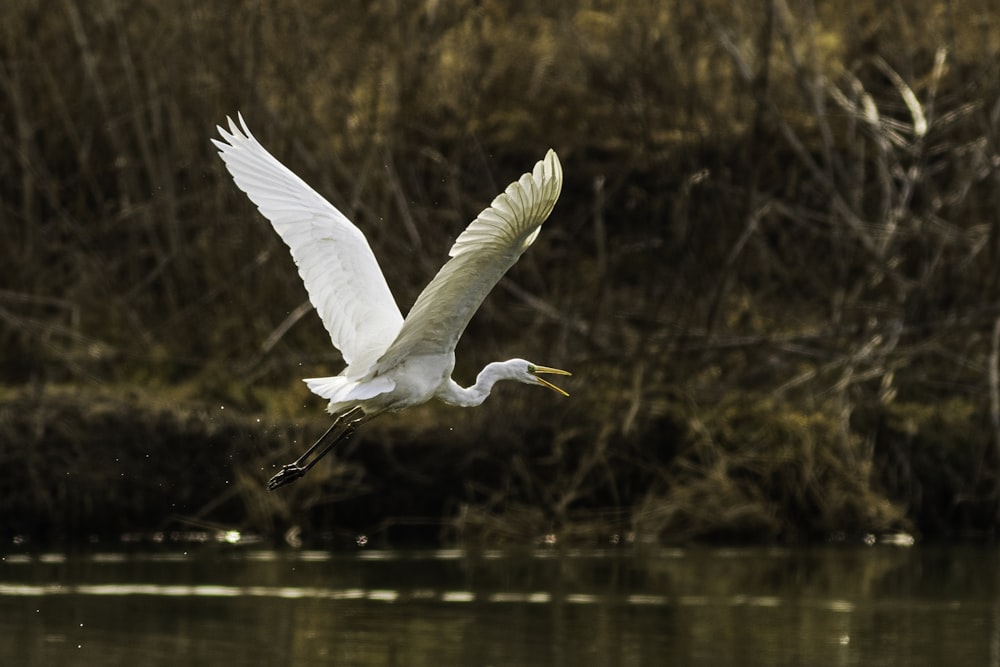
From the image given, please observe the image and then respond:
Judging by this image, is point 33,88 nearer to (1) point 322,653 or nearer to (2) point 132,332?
(2) point 132,332

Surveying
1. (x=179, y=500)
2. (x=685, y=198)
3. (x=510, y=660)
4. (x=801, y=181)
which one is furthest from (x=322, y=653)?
(x=801, y=181)

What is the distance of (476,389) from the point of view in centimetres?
791

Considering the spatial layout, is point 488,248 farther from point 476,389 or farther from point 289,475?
point 289,475

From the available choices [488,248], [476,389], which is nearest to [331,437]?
[476,389]

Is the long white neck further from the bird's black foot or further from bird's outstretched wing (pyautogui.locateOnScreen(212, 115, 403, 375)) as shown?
the bird's black foot

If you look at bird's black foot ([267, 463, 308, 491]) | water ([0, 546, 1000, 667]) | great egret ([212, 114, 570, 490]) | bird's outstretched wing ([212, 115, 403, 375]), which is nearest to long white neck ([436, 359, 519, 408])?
great egret ([212, 114, 570, 490])

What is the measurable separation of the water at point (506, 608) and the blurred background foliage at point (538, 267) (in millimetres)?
741

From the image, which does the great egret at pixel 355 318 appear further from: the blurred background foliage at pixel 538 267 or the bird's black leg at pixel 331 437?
the blurred background foliage at pixel 538 267

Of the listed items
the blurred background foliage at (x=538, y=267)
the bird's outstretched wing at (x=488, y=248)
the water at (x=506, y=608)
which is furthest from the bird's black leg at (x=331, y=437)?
the blurred background foliage at (x=538, y=267)

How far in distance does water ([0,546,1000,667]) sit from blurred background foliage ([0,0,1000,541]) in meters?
0.74

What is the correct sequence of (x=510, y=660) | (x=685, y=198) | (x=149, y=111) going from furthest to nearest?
1. (x=149, y=111)
2. (x=685, y=198)
3. (x=510, y=660)

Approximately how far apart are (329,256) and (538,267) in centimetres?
731

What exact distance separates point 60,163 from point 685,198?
5468 millimetres

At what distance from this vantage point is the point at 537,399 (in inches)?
493
